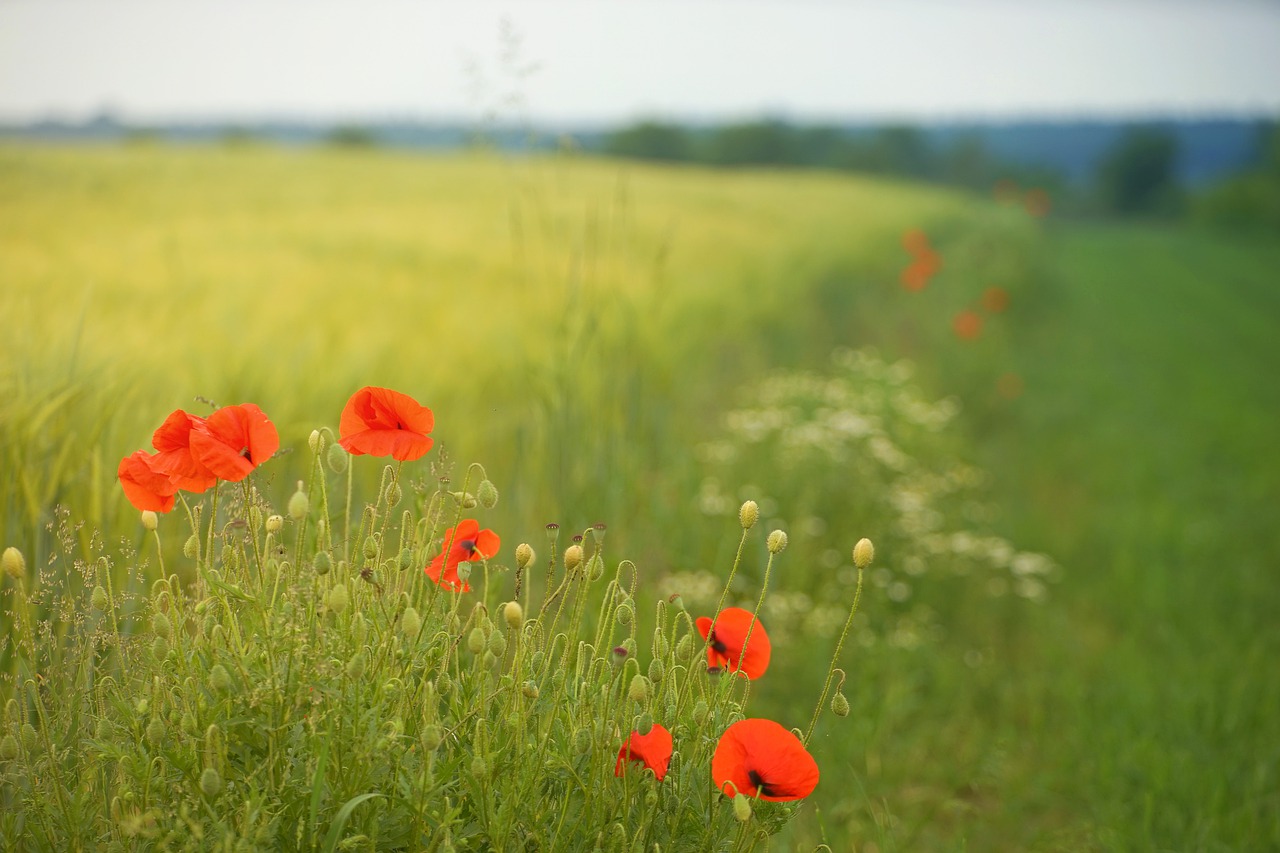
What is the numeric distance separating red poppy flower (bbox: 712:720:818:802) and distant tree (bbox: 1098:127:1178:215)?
160ft

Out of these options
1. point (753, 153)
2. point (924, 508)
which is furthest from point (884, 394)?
point (753, 153)

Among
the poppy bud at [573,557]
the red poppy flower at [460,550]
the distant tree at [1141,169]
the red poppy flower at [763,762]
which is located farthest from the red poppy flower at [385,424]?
the distant tree at [1141,169]

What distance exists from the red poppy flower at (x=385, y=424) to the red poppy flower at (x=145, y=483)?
0.21 meters

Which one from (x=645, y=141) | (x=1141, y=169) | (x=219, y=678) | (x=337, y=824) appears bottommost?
(x=337, y=824)

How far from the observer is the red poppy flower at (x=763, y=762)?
0.97 meters

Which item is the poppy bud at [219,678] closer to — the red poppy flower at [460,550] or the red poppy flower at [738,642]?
the red poppy flower at [460,550]

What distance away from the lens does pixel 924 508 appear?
3.46 m

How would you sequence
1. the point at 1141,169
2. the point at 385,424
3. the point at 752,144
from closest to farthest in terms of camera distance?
the point at 385,424
the point at 752,144
the point at 1141,169


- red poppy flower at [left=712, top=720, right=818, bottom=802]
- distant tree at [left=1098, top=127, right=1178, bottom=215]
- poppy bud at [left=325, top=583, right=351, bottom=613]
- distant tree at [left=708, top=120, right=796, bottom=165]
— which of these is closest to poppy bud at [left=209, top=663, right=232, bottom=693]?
poppy bud at [left=325, top=583, right=351, bottom=613]

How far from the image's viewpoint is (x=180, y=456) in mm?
1076

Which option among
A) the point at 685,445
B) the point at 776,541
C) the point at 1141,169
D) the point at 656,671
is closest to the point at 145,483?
the point at 656,671

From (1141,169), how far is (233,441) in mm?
50638

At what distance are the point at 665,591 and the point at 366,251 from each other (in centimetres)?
249

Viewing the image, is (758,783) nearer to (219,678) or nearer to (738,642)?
(738,642)
